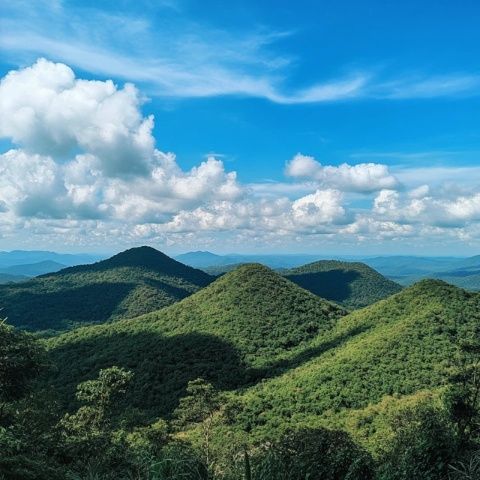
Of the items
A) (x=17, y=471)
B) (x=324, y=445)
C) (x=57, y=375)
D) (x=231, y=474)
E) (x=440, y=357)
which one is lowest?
(x=57, y=375)

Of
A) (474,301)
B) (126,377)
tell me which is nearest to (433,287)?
(474,301)

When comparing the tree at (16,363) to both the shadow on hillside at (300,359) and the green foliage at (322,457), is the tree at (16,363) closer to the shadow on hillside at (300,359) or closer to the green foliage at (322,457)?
the green foliage at (322,457)

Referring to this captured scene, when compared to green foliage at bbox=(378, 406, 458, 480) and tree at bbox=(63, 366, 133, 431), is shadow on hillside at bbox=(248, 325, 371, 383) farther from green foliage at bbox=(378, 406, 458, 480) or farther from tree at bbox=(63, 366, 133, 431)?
green foliage at bbox=(378, 406, 458, 480)

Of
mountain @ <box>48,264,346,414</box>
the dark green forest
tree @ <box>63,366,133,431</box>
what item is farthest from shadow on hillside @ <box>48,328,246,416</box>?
tree @ <box>63,366,133,431</box>

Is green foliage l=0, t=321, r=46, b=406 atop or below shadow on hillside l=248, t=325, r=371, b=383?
atop

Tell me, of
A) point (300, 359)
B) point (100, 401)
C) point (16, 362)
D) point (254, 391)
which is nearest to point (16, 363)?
point (16, 362)

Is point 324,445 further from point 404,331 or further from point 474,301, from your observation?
point 474,301
